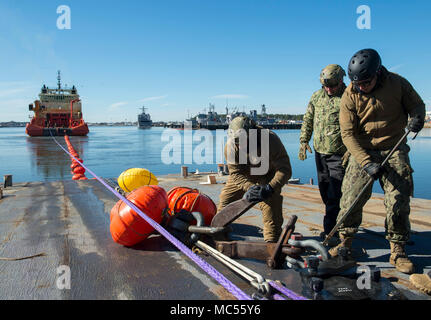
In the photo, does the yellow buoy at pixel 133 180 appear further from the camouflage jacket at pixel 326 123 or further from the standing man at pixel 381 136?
the standing man at pixel 381 136

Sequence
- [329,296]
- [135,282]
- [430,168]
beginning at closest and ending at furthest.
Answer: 1. [329,296]
2. [135,282]
3. [430,168]

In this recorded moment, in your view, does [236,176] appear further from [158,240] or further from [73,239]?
[73,239]

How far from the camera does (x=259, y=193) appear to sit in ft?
11.2

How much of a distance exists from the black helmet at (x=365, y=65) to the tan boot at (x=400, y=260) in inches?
68.3

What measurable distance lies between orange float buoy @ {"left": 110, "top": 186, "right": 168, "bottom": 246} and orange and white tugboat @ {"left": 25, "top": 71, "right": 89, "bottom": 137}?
5509 centimetres

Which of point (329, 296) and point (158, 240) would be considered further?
point (158, 240)

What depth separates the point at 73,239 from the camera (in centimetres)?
465

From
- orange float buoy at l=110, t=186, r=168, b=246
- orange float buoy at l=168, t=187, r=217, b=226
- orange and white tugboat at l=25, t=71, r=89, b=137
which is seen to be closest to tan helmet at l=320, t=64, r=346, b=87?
orange float buoy at l=168, t=187, r=217, b=226

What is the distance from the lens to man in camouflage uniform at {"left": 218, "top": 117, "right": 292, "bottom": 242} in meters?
3.80

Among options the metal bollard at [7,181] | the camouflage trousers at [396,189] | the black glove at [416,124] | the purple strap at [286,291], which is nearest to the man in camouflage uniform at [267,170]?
the camouflage trousers at [396,189]

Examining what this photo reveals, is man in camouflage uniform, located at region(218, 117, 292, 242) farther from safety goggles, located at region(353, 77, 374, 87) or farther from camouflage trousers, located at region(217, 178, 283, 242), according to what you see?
safety goggles, located at region(353, 77, 374, 87)

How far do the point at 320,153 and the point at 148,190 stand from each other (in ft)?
7.72

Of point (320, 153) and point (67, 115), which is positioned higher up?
point (67, 115)
